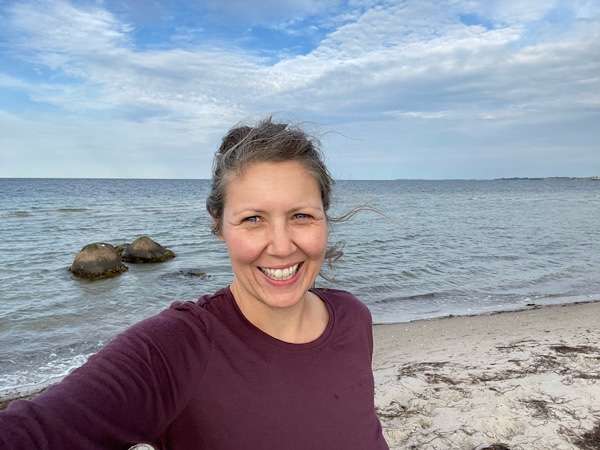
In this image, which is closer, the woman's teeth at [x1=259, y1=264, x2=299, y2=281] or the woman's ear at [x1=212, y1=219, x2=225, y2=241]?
the woman's teeth at [x1=259, y1=264, x2=299, y2=281]

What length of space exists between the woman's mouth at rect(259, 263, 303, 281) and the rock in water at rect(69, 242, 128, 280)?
13.6 m

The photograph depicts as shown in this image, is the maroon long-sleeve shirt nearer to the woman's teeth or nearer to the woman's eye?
the woman's teeth

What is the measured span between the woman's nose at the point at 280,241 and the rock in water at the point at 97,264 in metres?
13.6

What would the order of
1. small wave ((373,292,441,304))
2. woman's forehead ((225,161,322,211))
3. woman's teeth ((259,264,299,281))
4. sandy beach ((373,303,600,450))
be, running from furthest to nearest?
small wave ((373,292,441,304)), sandy beach ((373,303,600,450)), woman's teeth ((259,264,299,281)), woman's forehead ((225,161,322,211))

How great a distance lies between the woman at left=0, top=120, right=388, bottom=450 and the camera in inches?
55.6

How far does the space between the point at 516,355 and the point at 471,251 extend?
12.5 meters

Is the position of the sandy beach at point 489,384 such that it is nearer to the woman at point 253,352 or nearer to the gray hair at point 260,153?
the woman at point 253,352

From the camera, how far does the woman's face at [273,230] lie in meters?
1.81

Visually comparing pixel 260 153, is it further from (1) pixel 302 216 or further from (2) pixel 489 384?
(2) pixel 489 384

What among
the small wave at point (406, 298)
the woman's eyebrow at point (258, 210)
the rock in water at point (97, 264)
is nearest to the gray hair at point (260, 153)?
the woman's eyebrow at point (258, 210)

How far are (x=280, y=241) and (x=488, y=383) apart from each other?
192 inches

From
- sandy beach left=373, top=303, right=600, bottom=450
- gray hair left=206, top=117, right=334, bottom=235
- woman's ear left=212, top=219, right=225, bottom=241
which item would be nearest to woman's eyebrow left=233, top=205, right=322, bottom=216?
gray hair left=206, top=117, right=334, bottom=235

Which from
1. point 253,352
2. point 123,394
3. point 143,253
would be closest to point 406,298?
point 143,253

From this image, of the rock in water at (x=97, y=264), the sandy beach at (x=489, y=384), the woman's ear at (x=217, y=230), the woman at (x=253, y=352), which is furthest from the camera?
the rock in water at (x=97, y=264)
